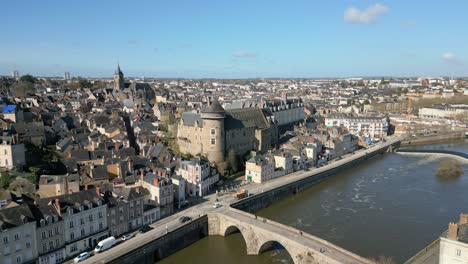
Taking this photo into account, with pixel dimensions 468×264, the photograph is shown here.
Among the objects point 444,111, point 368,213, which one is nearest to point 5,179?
point 368,213

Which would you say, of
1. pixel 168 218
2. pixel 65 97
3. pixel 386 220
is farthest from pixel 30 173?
pixel 65 97

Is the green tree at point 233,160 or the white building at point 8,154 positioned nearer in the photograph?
the white building at point 8,154

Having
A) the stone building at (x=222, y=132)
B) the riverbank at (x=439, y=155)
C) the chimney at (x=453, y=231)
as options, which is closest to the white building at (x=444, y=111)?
the riverbank at (x=439, y=155)

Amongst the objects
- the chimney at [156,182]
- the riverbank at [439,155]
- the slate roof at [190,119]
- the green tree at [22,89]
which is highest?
the green tree at [22,89]

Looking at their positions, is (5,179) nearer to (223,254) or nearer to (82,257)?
(82,257)

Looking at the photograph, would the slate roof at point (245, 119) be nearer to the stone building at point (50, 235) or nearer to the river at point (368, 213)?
the river at point (368, 213)
